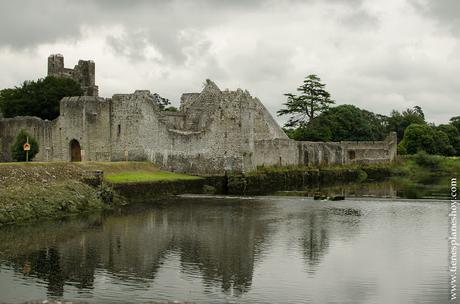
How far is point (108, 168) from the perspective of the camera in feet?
108

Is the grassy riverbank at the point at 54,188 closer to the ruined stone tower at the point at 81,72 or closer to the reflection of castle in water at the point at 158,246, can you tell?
the reflection of castle in water at the point at 158,246

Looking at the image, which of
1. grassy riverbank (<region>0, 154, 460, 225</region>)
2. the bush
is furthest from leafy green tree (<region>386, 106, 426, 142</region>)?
grassy riverbank (<region>0, 154, 460, 225</region>)

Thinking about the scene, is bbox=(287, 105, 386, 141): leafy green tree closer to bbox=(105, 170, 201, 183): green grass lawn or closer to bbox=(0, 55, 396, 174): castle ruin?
bbox=(0, 55, 396, 174): castle ruin

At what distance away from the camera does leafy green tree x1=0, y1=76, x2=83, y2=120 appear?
4775 centimetres

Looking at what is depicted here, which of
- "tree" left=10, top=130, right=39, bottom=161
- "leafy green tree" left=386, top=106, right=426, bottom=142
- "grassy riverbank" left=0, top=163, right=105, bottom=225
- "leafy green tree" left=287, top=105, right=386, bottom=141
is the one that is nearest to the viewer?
"grassy riverbank" left=0, top=163, right=105, bottom=225

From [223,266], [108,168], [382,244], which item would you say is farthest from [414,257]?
[108,168]

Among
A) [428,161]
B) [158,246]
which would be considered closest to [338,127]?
[428,161]

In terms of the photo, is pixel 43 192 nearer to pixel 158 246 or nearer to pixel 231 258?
pixel 158 246

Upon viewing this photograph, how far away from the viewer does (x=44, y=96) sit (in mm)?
47812

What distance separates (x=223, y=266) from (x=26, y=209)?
10215mm

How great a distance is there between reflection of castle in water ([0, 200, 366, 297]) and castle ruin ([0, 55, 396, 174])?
12.0m

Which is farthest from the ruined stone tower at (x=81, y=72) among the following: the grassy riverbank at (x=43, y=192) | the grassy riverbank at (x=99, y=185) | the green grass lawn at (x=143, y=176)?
the grassy riverbank at (x=43, y=192)

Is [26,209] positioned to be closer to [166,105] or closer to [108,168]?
[108,168]

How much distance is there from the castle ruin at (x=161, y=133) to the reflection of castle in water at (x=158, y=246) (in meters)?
12.0
